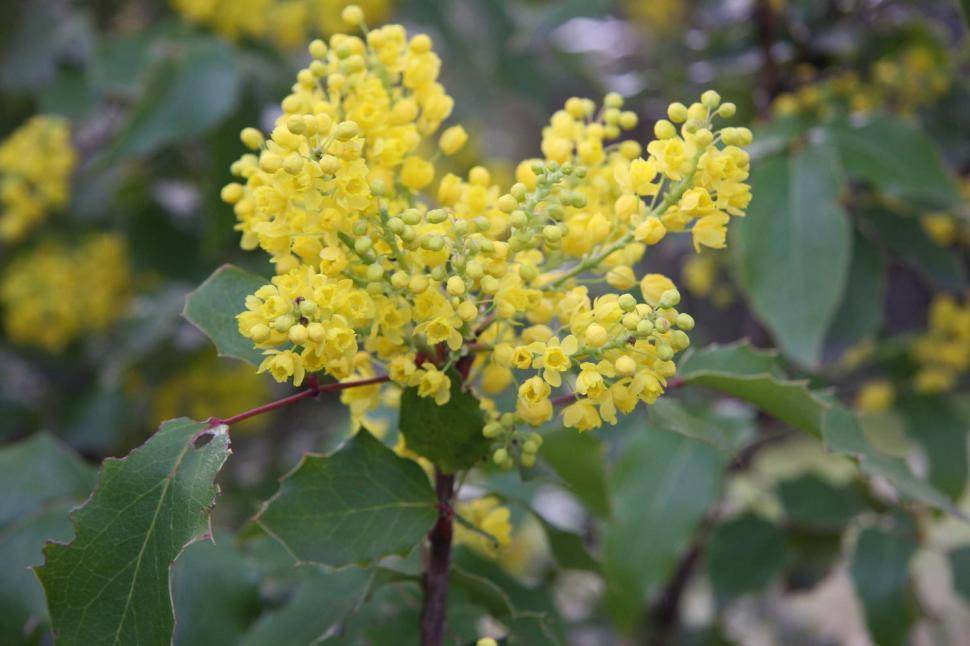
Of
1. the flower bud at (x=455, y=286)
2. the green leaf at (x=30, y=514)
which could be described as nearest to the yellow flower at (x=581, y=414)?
the flower bud at (x=455, y=286)

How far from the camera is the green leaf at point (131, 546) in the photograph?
677 mm

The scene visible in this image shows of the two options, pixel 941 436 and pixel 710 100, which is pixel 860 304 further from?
pixel 710 100

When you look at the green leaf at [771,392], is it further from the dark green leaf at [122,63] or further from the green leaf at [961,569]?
the dark green leaf at [122,63]

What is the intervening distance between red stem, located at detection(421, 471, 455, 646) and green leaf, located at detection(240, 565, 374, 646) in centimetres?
6

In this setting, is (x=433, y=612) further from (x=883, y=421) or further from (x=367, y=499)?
(x=883, y=421)

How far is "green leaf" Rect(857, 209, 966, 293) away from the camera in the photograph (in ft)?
5.17

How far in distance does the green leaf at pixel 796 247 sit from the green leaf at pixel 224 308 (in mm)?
768

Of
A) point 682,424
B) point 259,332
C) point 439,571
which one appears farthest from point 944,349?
point 259,332

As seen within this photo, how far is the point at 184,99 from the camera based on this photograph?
159cm

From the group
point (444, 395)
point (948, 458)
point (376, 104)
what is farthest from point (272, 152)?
point (948, 458)

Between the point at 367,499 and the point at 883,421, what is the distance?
1394 millimetres

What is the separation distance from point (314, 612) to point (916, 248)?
121 centimetres

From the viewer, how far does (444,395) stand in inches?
28.6

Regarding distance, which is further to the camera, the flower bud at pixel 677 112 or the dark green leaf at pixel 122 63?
the dark green leaf at pixel 122 63
